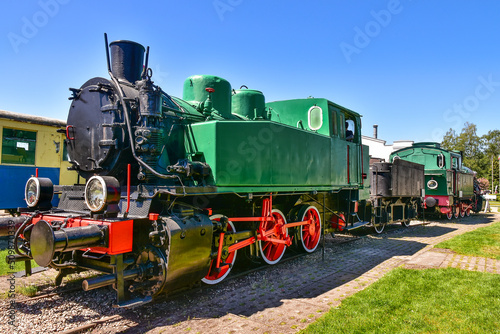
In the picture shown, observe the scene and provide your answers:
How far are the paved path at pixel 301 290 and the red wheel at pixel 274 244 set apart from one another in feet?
Result: 1.37

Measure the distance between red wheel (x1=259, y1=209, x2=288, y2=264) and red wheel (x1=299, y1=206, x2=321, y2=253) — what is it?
0.74 meters

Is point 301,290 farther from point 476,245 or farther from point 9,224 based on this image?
point 476,245

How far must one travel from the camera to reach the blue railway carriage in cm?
875

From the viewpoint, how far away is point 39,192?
483 centimetres

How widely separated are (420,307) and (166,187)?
342 centimetres

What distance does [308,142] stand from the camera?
6.79 meters

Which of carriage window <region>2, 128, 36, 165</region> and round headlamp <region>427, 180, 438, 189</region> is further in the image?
round headlamp <region>427, 180, 438, 189</region>

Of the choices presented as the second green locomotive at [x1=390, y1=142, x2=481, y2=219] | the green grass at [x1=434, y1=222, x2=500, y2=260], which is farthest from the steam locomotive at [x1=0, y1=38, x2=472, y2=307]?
the second green locomotive at [x1=390, y1=142, x2=481, y2=219]

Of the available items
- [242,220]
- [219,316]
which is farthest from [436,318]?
[242,220]

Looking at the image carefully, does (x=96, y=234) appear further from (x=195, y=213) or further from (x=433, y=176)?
(x=433, y=176)

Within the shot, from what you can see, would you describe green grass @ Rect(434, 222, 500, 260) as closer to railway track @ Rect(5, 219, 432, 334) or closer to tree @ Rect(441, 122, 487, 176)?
railway track @ Rect(5, 219, 432, 334)

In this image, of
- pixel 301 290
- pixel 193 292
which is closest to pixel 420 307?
pixel 301 290

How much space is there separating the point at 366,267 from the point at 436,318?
8.66ft

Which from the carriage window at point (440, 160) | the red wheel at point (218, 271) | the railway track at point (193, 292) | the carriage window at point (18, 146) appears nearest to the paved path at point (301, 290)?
the railway track at point (193, 292)
